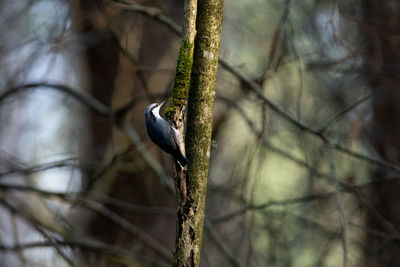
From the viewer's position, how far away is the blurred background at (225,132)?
3.27m

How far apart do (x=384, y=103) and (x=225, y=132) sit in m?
2.04

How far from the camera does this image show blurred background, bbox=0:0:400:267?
3271mm

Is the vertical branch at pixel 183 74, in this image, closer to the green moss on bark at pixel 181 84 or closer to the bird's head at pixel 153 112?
the green moss on bark at pixel 181 84

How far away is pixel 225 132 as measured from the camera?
5594 mm

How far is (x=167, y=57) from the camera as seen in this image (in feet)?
17.1

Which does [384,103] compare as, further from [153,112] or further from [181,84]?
[181,84]

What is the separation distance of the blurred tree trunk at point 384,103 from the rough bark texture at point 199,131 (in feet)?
7.59

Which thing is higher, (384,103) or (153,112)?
(384,103)

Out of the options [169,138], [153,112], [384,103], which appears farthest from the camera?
[384,103]

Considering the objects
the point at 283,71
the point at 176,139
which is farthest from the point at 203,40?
the point at 283,71

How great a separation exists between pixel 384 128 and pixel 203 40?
13.6 ft

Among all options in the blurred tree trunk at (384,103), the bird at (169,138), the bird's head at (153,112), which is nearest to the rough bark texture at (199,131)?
the bird at (169,138)

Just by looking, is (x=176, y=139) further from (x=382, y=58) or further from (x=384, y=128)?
(x=384, y=128)

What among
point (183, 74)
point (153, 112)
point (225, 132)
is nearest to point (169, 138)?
point (183, 74)
